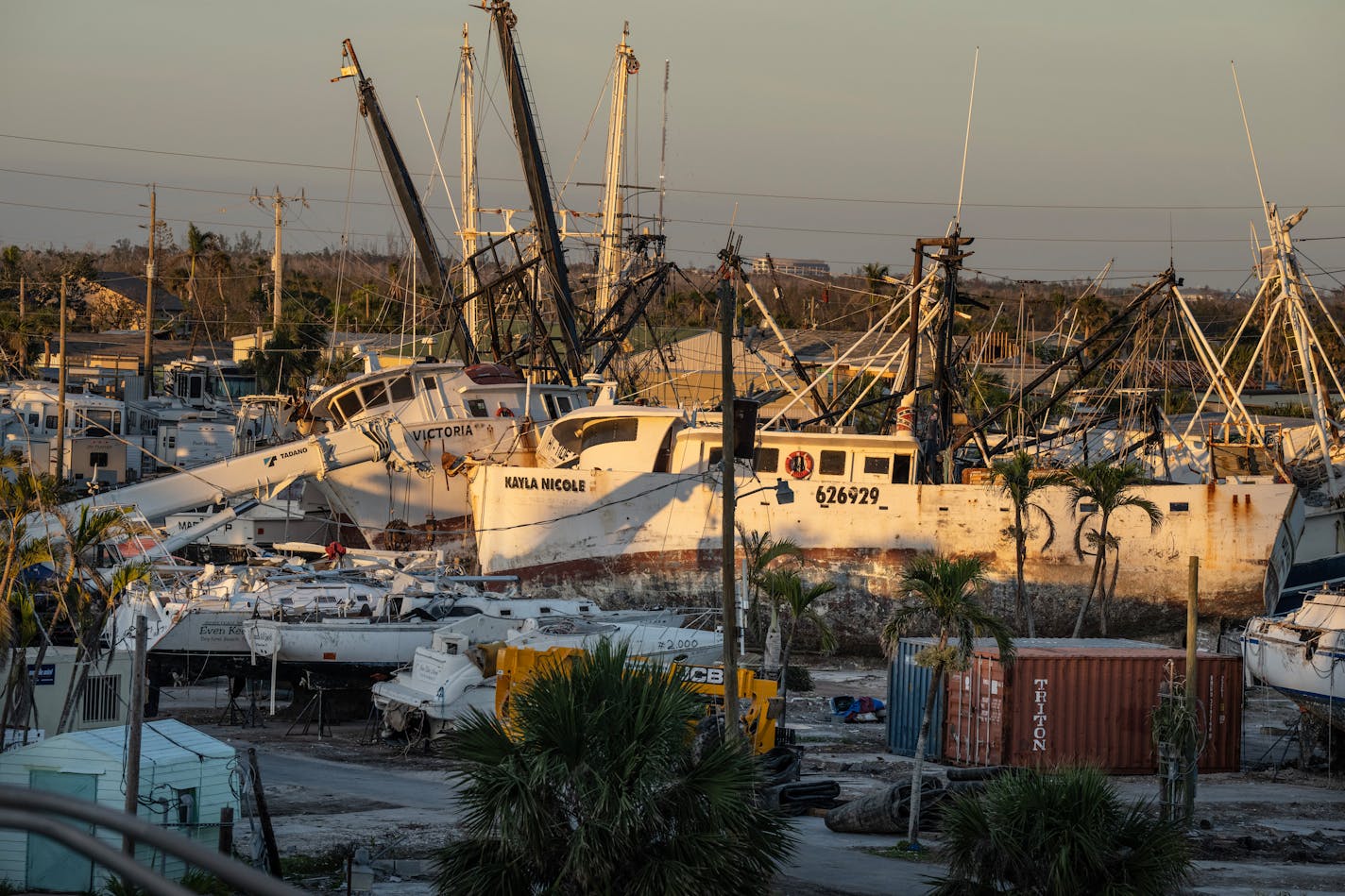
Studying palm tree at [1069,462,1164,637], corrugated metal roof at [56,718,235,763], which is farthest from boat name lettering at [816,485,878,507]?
corrugated metal roof at [56,718,235,763]

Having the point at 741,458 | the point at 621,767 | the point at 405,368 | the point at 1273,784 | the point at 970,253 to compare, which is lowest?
the point at 1273,784

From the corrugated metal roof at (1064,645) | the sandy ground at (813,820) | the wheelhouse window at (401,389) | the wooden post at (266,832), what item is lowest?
the sandy ground at (813,820)

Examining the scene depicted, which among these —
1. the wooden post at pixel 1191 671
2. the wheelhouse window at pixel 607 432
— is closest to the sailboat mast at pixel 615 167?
the wheelhouse window at pixel 607 432

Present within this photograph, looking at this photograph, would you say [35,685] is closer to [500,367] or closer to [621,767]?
[621,767]

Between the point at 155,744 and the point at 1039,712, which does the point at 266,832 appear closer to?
the point at 155,744

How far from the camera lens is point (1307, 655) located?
24781mm

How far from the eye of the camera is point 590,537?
4112 cm

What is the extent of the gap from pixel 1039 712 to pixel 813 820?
5.27m

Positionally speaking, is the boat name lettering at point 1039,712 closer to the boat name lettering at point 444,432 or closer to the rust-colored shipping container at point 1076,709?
the rust-colored shipping container at point 1076,709

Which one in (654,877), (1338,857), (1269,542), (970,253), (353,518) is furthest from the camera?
(353,518)

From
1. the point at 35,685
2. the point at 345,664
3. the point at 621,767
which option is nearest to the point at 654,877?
the point at 621,767

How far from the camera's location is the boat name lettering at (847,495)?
126 feet

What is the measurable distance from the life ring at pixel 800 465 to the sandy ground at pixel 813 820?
871 centimetres

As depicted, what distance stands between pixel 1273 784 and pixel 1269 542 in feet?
45.8
